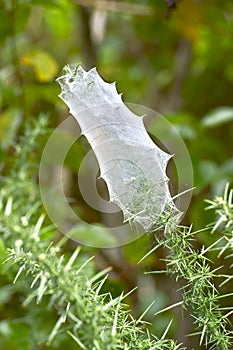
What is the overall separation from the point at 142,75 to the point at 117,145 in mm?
922

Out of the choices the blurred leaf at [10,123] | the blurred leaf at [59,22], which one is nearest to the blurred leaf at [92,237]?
the blurred leaf at [10,123]

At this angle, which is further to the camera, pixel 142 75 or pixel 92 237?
pixel 142 75

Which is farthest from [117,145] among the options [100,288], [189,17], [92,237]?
[189,17]

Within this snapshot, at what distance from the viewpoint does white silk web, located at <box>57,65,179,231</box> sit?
39cm

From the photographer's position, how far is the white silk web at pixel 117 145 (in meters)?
0.39

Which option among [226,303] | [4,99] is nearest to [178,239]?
[226,303]

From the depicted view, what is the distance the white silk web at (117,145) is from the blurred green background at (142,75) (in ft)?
0.51

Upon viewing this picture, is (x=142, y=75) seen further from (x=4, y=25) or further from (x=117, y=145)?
(x=117, y=145)

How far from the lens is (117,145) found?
15.7 inches

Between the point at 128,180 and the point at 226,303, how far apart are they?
18.1 inches

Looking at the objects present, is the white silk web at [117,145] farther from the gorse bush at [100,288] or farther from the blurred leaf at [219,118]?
the blurred leaf at [219,118]

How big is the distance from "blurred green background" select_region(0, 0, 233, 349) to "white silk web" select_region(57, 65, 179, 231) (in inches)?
6.1

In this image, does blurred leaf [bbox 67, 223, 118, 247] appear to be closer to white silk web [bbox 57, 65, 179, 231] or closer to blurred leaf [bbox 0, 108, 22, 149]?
blurred leaf [bbox 0, 108, 22, 149]

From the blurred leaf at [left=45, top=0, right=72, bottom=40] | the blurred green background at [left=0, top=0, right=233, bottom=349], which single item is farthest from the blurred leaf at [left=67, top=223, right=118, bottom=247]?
the blurred leaf at [left=45, top=0, right=72, bottom=40]
